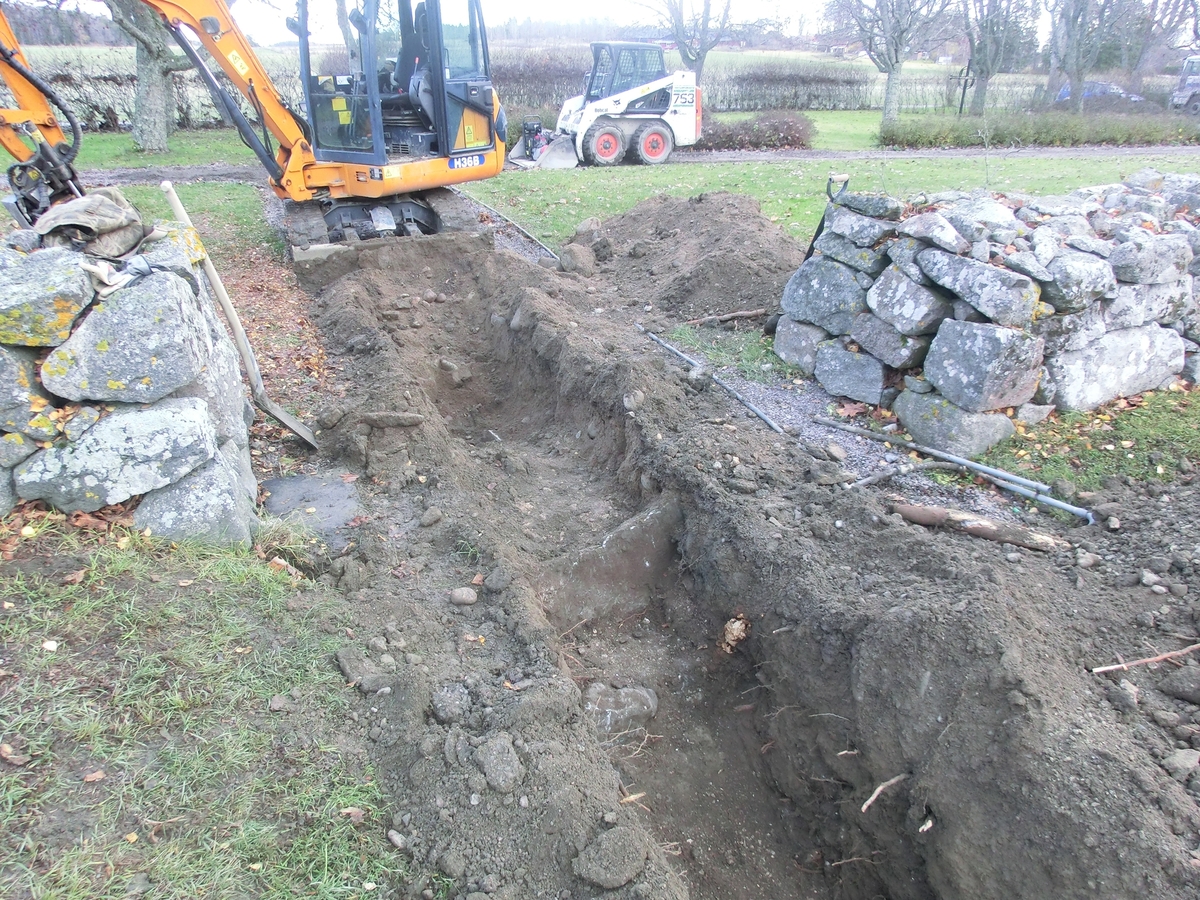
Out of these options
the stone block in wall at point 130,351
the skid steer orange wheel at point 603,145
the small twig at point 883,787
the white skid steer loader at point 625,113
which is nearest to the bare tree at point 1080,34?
the white skid steer loader at point 625,113

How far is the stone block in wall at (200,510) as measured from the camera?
3.38 m

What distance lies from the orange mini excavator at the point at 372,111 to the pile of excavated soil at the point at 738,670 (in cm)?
435

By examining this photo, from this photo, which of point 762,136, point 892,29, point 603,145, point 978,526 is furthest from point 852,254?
point 892,29

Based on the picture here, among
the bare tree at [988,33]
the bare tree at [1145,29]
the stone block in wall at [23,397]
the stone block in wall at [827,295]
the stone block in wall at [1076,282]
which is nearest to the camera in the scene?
the stone block in wall at [23,397]

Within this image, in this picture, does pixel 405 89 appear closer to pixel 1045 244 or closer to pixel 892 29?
pixel 1045 244

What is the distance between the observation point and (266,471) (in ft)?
14.7

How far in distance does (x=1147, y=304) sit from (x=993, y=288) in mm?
1341

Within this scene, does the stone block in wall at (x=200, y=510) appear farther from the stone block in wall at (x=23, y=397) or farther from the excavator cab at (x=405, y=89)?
the excavator cab at (x=405, y=89)

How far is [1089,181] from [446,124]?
402 inches

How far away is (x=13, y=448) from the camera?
10.4ft

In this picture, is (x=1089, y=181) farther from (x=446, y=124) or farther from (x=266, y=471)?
(x=266, y=471)

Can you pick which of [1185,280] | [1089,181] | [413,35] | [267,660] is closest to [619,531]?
[267,660]

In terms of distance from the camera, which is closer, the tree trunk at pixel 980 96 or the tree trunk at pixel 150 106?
the tree trunk at pixel 150 106

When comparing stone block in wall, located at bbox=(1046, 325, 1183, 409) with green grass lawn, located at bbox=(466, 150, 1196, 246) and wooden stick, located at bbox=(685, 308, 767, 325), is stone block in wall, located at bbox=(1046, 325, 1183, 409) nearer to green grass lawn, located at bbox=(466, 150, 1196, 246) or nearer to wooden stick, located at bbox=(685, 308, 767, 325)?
wooden stick, located at bbox=(685, 308, 767, 325)
